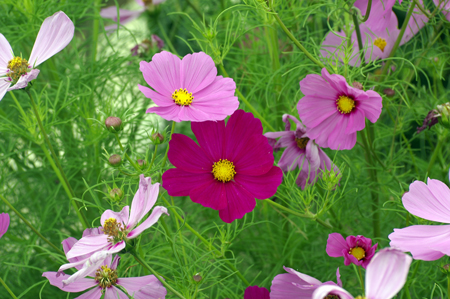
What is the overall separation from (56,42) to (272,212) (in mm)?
454

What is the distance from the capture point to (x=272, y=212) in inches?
30.2

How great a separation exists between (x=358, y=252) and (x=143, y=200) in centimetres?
20

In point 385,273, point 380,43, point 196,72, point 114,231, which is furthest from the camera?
point 380,43

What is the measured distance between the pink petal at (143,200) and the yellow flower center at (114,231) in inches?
0.4

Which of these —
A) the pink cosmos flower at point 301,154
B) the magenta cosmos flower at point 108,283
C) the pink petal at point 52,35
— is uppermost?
the pink petal at point 52,35

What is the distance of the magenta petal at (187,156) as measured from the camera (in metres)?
0.43

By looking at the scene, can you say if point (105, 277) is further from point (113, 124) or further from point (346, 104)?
point (346, 104)

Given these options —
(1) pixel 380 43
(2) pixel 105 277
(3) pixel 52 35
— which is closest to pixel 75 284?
(2) pixel 105 277

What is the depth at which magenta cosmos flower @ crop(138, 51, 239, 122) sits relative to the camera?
0.43m

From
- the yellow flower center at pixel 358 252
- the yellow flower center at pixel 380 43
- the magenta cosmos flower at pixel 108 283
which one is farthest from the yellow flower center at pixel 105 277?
the yellow flower center at pixel 380 43

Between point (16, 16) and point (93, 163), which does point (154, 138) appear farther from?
point (16, 16)

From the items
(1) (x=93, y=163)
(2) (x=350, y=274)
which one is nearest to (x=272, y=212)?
(2) (x=350, y=274)

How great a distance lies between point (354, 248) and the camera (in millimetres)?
416

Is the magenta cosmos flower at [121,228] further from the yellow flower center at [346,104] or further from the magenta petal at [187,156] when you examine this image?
the yellow flower center at [346,104]
